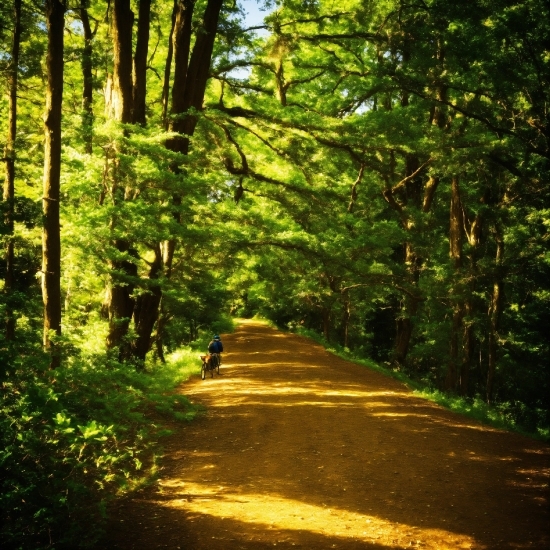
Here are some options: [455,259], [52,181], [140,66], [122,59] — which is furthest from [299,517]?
[455,259]

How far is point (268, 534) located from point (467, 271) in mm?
13481

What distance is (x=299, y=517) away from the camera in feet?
17.8

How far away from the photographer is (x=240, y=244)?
13.8 m

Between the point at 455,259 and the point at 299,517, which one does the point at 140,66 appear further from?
the point at 455,259

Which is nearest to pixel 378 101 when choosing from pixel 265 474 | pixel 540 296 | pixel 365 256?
pixel 365 256

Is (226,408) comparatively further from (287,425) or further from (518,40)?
(518,40)

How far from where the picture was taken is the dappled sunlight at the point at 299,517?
5055 millimetres

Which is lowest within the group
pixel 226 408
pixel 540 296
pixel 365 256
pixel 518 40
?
pixel 226 408

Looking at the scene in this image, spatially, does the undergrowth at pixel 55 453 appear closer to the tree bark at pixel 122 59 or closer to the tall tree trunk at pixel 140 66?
the tree bark at pixel 122 59

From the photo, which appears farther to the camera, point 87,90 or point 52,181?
point 87,90

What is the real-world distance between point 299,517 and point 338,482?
127cm

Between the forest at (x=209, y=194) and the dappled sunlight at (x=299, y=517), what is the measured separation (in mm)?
1045

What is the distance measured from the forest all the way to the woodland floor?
2.75 ft

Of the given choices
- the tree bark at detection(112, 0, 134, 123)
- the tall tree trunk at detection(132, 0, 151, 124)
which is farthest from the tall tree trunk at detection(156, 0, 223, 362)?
the tree bark at detection(112, 0, 134, 123)
